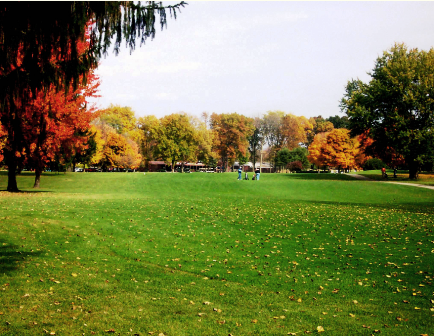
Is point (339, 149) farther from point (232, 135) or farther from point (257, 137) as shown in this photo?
point (257, 137)

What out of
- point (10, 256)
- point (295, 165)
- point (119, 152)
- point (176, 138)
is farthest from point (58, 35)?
point (295, 165)

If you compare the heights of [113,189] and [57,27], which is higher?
[57,27]

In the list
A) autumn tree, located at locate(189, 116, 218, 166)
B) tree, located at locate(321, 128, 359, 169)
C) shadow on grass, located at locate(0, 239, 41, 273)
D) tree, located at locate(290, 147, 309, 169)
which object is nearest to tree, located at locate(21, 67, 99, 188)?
shadow on grass, located at locate(0, 239, 41, 273)

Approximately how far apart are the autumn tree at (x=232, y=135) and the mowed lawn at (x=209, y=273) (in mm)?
78816

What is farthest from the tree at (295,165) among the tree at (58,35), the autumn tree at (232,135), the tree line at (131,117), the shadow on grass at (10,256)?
the tree at (58,35)

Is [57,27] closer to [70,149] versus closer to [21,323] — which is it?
[21,323]

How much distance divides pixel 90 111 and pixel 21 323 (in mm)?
21846

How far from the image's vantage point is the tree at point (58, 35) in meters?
6.12

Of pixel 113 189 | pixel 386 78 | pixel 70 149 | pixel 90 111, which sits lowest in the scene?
pixel 113 189

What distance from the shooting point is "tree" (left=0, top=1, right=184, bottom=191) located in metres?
6.12

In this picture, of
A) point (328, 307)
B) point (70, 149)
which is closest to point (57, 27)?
point (328, 307)

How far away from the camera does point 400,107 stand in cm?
4622

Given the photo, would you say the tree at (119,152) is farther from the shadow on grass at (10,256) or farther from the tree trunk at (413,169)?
the shadow on grass at (10,256)

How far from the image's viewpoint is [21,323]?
216 inches
